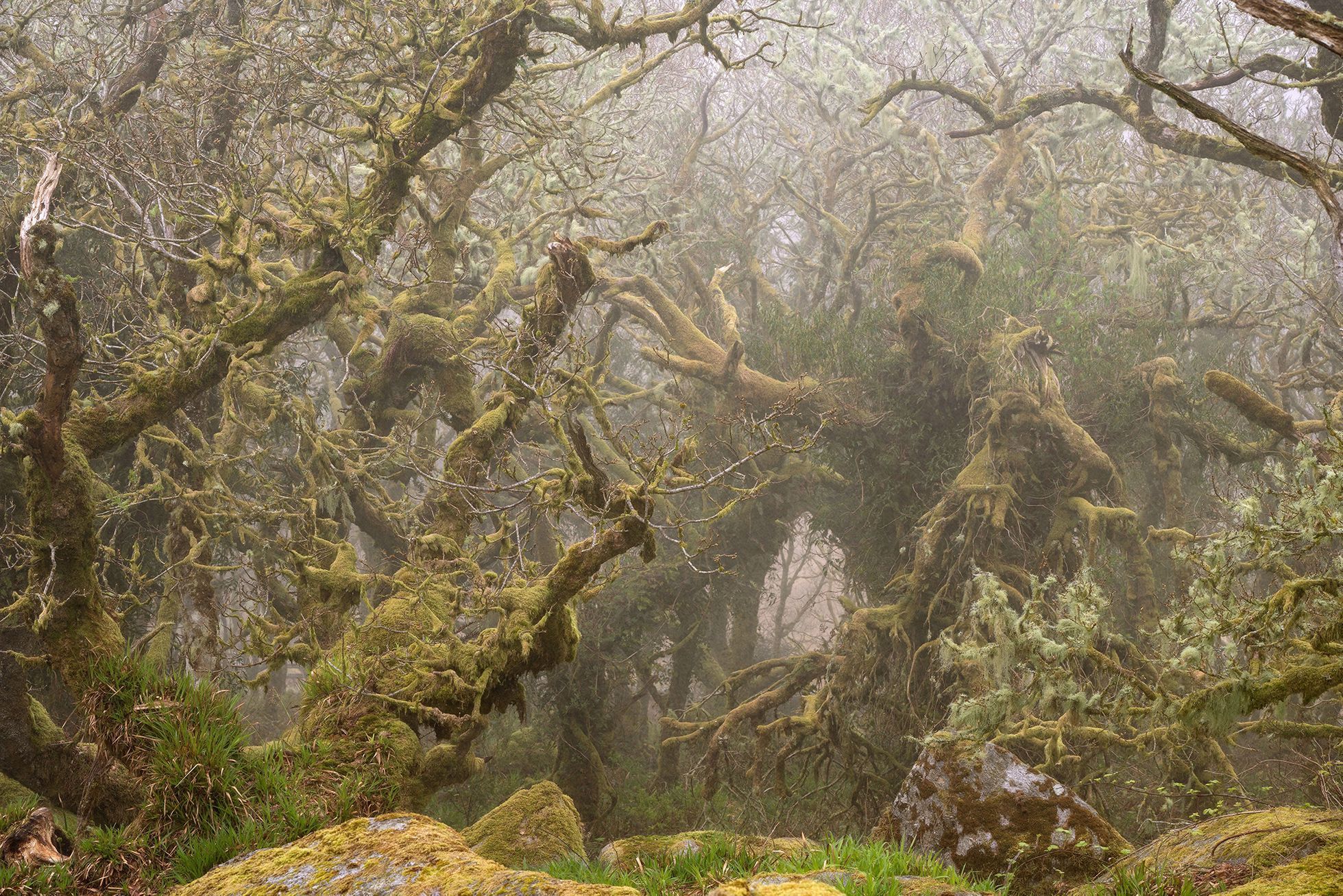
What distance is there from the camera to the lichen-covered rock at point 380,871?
2.68m

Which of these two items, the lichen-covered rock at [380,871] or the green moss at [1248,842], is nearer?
the lichen-covered rock at [380,871]

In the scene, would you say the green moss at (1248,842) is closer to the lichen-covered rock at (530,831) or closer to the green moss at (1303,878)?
the green moss at (1303,878)

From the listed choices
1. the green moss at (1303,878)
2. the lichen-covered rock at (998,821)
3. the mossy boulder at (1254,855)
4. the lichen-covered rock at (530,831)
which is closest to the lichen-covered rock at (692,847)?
the lichen-covered rock at (530,831)

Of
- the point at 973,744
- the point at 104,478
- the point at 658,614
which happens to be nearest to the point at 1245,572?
the point at 973,744

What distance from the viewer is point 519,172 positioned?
1382 cm

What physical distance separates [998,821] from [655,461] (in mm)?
3042

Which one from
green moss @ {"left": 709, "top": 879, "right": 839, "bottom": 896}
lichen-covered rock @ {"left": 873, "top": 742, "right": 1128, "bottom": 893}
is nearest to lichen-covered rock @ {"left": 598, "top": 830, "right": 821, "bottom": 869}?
lichen-covered rock @ {"left": 873, "top": 742, "right": 1128, "bottom": 893}

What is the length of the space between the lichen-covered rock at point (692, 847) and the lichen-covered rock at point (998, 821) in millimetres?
1031

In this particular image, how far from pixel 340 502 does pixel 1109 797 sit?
30.1 ft

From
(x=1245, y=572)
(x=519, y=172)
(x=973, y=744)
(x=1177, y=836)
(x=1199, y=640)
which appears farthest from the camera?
(x=519, y=172)

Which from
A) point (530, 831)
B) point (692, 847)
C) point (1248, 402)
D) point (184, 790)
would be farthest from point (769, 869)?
point (1248, 402)

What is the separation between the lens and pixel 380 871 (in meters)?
2.85

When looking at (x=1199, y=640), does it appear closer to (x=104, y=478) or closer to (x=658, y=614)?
(x=658, y=614)

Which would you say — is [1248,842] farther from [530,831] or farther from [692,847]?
[530,831]
